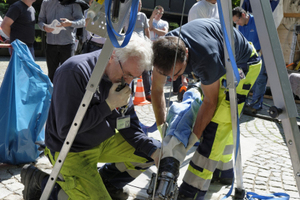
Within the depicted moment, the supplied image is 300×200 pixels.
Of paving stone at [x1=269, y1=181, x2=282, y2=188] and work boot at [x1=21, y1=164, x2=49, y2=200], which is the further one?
paving stone at [x1=269, y1=181, x2=282, y2=188]

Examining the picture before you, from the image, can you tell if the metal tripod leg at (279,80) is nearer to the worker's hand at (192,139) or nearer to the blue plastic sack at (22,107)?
the worker's hand at (192,139)

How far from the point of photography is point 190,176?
2498mm

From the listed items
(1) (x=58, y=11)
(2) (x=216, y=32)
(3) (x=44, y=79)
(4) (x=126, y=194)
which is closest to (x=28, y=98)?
(3) (x=44, y=79)

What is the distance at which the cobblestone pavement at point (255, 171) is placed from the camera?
2.59 m

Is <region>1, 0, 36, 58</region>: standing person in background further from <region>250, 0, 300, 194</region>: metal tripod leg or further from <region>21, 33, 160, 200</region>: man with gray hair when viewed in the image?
<region>250, 0, 300, 194</region>: metal tripod leg

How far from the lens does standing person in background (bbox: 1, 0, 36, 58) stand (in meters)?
4.15

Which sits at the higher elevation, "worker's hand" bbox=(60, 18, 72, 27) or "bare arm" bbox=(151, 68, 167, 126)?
"worker's hand" bbox=(60, 18, 72, 27)

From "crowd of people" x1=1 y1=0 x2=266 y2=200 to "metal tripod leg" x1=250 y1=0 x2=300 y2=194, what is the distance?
1.66 ft

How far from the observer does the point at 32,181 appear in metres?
2.20

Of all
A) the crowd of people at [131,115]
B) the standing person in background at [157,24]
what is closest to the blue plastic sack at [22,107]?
the crowd of people at [131,115]

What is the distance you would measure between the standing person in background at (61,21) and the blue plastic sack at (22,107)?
182cm

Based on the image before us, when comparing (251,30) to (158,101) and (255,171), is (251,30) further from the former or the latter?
(158,101)

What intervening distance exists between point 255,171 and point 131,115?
1.54 meters

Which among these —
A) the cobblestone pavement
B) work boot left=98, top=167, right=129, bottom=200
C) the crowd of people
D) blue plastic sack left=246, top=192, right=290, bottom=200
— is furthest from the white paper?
blue plastic sack left=246, top=192, right=290, bottom=200
